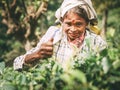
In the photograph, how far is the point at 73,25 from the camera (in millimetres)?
4312

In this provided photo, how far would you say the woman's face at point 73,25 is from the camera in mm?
4297

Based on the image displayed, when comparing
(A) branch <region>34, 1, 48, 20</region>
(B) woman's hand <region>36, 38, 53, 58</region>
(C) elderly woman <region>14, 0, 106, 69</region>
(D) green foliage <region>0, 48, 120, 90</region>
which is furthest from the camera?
(A) branch <region>34, 1, 48, 20</region>

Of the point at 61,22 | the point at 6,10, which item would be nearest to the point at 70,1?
the point at 61,22

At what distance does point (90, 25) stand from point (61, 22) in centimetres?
34

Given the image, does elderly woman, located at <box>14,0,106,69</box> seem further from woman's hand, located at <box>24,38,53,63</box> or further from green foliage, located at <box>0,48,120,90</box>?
green foliage, located at <box>0,48,120,90</box>

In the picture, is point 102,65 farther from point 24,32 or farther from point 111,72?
point 24,32

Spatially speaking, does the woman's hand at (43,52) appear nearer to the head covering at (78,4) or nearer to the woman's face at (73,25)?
the woman's face at (73,25)

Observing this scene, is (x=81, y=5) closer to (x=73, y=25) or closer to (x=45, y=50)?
(x=73, y=25)

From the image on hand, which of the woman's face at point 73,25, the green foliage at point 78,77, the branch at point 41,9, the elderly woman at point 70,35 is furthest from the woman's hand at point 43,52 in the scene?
the branch at point 41,9

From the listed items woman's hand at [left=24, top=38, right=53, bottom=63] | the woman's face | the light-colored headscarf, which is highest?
the light-colored headscarf

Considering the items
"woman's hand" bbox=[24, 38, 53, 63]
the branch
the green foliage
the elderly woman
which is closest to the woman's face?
the elderly woman

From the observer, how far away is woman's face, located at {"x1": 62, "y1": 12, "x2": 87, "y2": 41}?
4.30 m

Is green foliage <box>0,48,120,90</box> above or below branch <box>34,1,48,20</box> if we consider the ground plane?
below

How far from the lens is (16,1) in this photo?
396 inches
